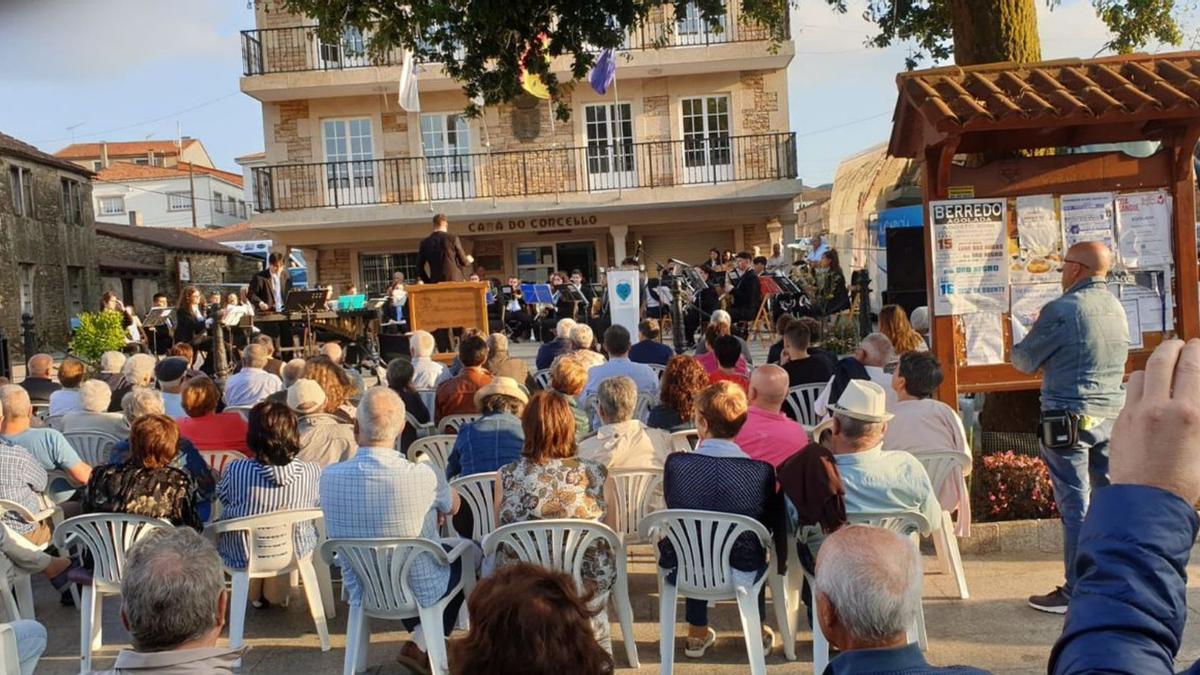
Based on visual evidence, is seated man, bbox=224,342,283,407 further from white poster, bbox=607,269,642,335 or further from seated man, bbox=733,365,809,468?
white poster, bbox=607,269,642,335

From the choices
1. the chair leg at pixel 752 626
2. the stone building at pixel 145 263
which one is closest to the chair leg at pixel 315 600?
the chair leg at pixel 752 626

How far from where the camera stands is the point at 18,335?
96.8 ft

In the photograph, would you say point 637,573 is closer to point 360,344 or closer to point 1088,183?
point 1088,183

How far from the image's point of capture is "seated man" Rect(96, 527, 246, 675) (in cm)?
246

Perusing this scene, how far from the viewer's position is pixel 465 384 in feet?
22.5

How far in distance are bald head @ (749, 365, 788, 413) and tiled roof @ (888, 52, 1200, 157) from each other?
5.46 feet

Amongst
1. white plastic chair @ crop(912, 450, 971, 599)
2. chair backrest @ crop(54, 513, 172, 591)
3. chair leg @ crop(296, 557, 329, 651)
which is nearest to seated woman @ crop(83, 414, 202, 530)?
chair backrest @ crop(54, 513, 172, 591)

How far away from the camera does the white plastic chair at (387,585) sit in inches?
167

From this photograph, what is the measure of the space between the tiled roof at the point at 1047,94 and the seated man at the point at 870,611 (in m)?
4.03

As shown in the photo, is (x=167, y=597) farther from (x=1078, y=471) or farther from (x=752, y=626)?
(x=1078, y=471)

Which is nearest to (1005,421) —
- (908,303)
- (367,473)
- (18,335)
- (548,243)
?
(367,473)

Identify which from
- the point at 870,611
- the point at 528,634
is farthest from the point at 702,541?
the point at 528,634

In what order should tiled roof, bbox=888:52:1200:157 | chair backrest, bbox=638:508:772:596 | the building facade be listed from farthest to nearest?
the building facade, tiled roof, bbox=888:52:1200:157, chair backrest, bbox=638:508:772:596

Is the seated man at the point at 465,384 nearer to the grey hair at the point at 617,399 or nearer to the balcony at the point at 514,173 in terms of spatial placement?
the grey hair at the point at 617,399
